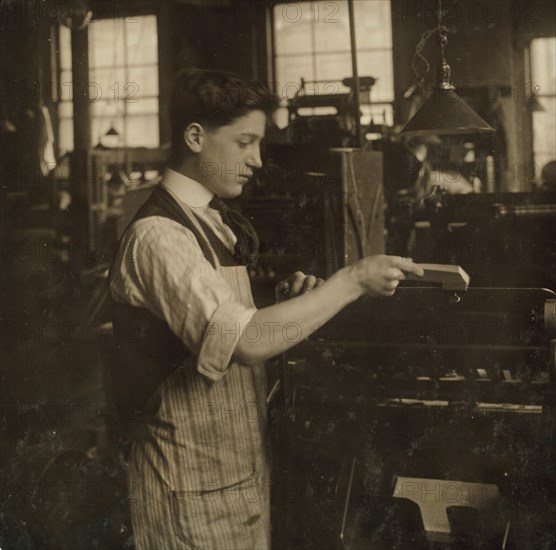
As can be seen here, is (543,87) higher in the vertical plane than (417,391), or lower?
higher

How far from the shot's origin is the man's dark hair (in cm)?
154

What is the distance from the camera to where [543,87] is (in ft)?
5.86

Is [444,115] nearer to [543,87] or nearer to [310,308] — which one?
[543,87]

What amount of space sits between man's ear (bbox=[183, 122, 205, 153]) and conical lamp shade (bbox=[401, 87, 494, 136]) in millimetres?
743

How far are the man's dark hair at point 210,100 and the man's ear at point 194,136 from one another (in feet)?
0.03

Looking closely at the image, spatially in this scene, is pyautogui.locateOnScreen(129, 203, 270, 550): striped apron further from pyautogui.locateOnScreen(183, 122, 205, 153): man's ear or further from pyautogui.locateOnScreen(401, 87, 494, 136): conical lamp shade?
pyautogui.locateOnScreen(401, 87, 494, 136): conical lamp shade

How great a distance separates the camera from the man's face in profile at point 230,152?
1557 mm

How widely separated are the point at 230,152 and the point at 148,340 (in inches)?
19.2

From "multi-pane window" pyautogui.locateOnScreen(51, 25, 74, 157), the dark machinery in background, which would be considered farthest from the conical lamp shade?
"multi-pane window" pyautogui.locateOnScreen(51, 25, 74, 157)

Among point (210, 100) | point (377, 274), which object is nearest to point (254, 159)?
point (210, 100)

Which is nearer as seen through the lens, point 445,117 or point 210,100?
point 210,100

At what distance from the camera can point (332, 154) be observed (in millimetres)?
2240

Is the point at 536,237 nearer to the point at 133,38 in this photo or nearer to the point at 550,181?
the point at 550,181

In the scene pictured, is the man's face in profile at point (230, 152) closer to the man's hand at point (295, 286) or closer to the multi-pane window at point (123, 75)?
the man's hand at point (295, 286)
